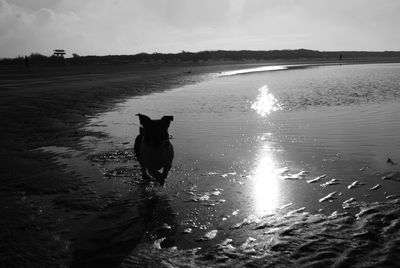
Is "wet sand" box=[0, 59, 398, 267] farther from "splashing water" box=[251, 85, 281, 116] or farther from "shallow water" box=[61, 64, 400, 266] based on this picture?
"splashing water" box=[251, 85, 281, 116]

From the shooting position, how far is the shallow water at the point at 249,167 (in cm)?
489

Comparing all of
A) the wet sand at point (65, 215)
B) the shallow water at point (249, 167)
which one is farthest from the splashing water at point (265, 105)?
the wet sand at point (65, 215)

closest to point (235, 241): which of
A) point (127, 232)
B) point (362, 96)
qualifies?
point (127, 232)

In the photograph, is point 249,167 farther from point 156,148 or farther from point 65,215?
point 65,215

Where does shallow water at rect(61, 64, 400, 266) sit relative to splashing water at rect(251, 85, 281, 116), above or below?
below

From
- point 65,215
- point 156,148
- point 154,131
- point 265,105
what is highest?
point 154,131

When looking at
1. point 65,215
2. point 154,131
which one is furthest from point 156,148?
point 65,215

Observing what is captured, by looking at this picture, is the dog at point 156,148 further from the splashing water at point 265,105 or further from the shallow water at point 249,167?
the splashing water at point 265,105

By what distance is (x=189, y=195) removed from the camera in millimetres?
5703

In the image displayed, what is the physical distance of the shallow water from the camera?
4.89 metres

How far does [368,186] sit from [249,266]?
9.94 feet

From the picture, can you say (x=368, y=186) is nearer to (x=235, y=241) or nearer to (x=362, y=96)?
(x=235, y=241)

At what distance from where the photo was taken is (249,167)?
7008 mm

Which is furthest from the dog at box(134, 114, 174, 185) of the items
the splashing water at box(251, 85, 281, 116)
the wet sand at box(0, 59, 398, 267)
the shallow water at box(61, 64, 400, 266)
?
the splashing water at box(251, 85, 281, 116)
